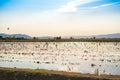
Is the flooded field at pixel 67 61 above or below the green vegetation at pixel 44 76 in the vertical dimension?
below

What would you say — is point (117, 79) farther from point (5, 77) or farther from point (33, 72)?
point (5, 77)

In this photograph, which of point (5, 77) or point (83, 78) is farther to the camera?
point (5, 77)

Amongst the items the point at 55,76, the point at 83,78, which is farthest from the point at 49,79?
the point at 83,78

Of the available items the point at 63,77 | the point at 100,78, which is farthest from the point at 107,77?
the point at 63,77

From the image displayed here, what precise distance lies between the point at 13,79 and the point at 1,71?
1654 millimetres

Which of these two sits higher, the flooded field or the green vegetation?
the green vegetation

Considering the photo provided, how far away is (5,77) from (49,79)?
3051 mm

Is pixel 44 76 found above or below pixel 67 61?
above

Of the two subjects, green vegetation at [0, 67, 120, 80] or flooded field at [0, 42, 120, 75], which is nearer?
green vegetation at [0, 67, 120, 80]

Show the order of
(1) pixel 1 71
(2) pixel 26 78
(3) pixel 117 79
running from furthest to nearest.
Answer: (1) pixel 1 71, (2) pixel 26 78, (3) pixel 117 79

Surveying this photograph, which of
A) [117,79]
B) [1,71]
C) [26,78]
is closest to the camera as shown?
[117,79]

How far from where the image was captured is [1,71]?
20844 millimetres

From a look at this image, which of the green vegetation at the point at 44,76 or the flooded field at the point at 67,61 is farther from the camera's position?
the flooded field at the point at 67,61

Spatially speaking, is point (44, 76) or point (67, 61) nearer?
point (44, 76)
